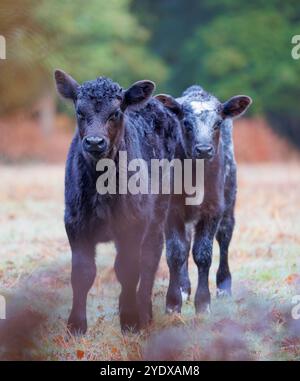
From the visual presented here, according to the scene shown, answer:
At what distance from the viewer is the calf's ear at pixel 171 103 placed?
7.74 metres

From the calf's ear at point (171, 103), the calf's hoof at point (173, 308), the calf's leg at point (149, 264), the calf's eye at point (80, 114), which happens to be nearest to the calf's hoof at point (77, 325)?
the calf's leg at point (149, 264)

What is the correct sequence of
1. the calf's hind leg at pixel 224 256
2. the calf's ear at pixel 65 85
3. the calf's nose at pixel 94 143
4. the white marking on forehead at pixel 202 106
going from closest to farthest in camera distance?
the calf's nose at pixel 94 143 < the calf's ear at pixel 65 85 < the white marking on forehead at pixel 202 106 < the calf's hind leg at pixel 224 256

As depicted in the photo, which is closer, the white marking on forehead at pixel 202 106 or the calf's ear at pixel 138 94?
the calf's ear at pixel 138 94

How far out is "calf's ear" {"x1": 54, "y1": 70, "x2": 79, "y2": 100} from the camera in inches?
272

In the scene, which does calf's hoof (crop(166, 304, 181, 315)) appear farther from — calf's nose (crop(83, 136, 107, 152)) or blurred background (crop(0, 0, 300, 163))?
blurred background (crop(0, 0, 300, 163))

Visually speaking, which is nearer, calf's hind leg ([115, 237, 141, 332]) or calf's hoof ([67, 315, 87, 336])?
calf's hoof ([67, 315, 87, 336])

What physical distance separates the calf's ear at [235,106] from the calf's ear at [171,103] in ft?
1.31

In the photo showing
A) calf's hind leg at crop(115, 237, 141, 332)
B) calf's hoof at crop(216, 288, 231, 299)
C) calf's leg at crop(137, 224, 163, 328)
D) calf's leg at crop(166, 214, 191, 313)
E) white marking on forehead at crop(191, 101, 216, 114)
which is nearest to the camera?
calf's hind leg at crop(115, 237, 141, 332)

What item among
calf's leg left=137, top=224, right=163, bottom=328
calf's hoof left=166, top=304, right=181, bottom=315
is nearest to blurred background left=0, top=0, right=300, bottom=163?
calf's leg left=137, top=224, right=163, bottom=328

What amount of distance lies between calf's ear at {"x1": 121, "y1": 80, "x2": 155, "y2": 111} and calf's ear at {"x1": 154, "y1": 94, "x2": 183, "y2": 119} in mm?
703

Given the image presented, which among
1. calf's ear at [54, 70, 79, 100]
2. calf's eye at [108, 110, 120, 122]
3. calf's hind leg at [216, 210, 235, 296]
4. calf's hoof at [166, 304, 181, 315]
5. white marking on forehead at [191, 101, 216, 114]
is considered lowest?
calf's hoof at [166, 304, 181, 315]

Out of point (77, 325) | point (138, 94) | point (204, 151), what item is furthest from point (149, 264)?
point (138, 94)

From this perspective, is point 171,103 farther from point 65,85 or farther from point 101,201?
point 101,201

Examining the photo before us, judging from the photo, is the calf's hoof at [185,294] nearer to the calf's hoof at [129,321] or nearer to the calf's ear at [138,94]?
the calf's hoof at [129,321]
